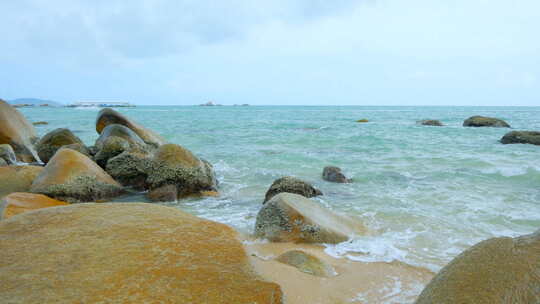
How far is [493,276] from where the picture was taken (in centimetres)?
214

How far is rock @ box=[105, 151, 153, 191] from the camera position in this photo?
323 inches

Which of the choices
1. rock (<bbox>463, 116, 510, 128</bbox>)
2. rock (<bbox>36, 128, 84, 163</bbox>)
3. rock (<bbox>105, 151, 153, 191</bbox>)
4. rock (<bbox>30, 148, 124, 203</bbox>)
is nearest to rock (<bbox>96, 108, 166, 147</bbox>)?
rock (<bbox>36, 128, 84, 163</bbox>)

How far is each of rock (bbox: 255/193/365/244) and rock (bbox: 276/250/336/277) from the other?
92 centimetres

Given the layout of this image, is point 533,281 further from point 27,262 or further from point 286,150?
point 286,150

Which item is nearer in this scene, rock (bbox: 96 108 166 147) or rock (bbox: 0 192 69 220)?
rock (bbox: 0 192 69 220)

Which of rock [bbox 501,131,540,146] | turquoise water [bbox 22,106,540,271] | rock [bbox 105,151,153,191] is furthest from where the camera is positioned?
rock [bbox 501,131,540,146]

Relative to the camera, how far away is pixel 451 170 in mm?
11047

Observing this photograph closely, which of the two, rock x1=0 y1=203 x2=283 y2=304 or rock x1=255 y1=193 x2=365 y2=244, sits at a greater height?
rock x1=0 y1=203 x2=283 y2=304

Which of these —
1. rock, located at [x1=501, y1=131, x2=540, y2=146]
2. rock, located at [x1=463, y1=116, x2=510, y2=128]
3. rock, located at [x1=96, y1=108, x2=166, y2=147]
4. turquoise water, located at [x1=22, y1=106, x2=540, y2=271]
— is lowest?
turquoise water, located at [x1=22, y1=106, x2=540, y2=271]

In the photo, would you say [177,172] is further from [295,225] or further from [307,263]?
[307,263]

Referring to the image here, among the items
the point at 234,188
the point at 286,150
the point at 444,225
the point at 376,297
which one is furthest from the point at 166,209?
the point at 286,150

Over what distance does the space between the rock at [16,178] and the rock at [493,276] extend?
706cm

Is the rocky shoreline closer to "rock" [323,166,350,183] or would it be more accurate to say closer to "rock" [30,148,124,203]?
"rock" [30,148,124,203]

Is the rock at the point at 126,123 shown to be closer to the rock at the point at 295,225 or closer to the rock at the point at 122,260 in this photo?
the rock at the point at 295,225
